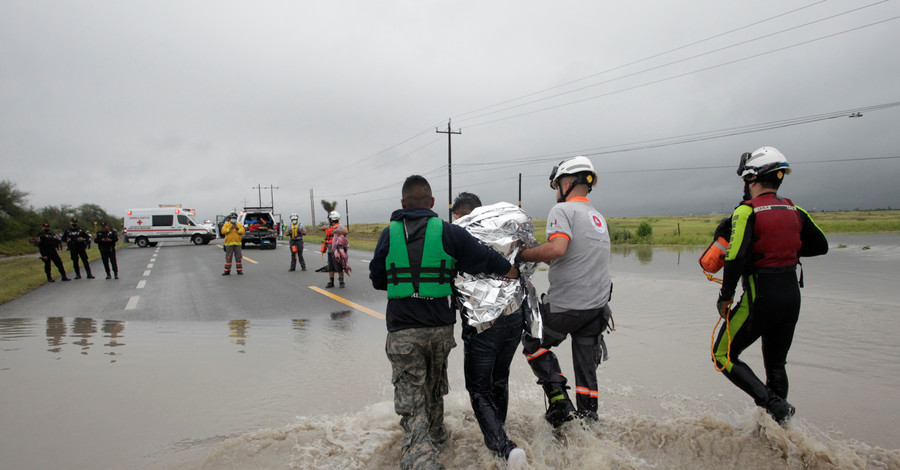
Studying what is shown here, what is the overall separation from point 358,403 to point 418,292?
1.74m

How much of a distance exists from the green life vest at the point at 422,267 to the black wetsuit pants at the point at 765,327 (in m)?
2.00

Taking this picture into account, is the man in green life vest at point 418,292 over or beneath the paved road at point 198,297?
over

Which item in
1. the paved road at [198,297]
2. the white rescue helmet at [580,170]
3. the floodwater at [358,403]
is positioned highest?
the white rescue helmet at [580,170]

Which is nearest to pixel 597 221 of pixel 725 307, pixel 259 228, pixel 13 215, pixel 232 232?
pixel 725 307

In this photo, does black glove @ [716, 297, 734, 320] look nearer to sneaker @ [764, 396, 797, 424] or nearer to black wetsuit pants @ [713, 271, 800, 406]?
black wetsuit pants @ [713, 271, 800, 406]

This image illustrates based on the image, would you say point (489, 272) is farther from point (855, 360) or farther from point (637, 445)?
point (855, 360)

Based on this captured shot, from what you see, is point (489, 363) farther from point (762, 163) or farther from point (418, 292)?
point (762, 163)

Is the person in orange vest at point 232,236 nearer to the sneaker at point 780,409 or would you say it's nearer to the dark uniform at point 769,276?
the dark uniform at point 769,276

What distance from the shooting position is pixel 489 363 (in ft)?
9.62

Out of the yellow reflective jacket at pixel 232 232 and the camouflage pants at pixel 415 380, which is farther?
the yellow reflective jacket at pixel 232 232

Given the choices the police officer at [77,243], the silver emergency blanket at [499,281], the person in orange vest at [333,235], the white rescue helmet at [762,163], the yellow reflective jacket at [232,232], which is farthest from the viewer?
the police officer at [77,243]

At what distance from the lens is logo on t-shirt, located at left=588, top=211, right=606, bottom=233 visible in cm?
317

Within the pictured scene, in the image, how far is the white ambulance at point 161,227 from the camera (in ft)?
108

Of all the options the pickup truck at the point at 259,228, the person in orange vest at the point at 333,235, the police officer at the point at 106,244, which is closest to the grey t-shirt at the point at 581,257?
the person in orange vest at the point at 333,235
